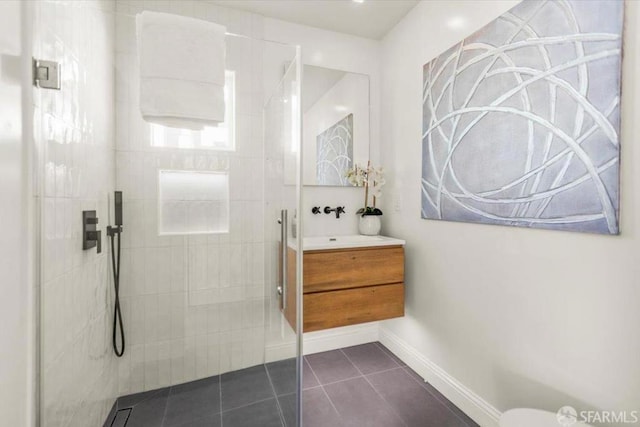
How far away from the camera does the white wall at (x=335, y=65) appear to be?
7.47 ft

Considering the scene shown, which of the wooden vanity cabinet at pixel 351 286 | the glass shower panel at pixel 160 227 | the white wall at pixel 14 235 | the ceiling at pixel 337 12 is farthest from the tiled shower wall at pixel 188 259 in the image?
the ceiling at pixel 337 12

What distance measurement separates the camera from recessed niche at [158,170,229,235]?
153cm

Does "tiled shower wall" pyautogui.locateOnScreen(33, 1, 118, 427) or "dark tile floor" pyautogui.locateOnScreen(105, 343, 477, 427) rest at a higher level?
"tiled shower wall" pyautogui.locateOnScreen(33, 1, 118, 427)

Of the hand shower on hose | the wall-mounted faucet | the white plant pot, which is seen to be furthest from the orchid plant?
the hand shower on hose

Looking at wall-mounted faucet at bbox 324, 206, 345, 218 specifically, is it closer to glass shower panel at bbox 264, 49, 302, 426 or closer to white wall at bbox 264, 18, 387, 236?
white wall at bbox 264, 18, 387, 236

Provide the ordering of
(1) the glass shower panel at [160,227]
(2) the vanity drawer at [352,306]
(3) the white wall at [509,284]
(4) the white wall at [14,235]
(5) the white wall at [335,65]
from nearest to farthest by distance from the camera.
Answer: (4) the white wall at [14,235]
(3) the white wall at [509,284]
(1) the glass shower panel at [160,227]
(2) the vanity drawer at [352,306]
(5) the white wall at [335,65]

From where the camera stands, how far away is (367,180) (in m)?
2.42

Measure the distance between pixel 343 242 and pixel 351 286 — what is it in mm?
346

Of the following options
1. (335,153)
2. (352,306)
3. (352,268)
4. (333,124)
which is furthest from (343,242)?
(333,124)

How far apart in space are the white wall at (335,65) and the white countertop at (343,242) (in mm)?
94

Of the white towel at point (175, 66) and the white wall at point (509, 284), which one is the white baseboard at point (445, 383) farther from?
the white towel at point (175, 66)

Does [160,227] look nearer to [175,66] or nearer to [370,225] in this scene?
[175,66]

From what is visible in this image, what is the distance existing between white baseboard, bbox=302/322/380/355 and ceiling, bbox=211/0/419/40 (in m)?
2.44

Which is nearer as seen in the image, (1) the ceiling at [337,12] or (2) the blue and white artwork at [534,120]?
(2) the blue and white artwork at [534,120]
